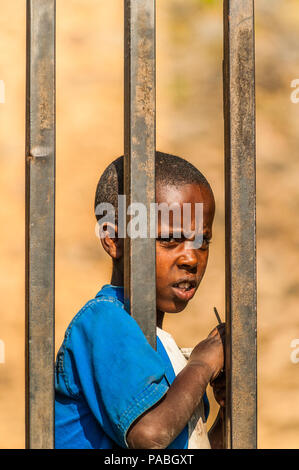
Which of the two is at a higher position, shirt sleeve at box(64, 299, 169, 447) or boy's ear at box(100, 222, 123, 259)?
boy's ear at box(100, 222, 123, 259)

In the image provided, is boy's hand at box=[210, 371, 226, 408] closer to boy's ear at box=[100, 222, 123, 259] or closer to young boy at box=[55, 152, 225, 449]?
young boy at box=[55, 152, 225, 449]

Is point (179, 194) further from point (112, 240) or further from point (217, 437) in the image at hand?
point (217, 437)

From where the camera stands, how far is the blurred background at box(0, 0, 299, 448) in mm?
1876

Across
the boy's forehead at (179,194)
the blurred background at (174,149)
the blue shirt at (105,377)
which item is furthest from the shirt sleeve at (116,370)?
the blurred background at (174,149)

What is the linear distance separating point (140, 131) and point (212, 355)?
37 centimetres

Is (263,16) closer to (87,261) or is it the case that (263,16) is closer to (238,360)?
(87,261)

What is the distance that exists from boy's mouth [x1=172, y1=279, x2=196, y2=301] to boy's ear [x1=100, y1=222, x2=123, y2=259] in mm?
120

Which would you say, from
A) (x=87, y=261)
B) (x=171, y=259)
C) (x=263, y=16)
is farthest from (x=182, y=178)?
(x=263, y=16)

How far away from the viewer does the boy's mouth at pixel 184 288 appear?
1.28 m

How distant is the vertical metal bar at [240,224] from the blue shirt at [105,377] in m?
0.11

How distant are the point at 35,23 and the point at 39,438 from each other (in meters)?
0.57

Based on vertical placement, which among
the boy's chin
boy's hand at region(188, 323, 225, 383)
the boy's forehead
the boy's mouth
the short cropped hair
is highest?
the short cropped hair

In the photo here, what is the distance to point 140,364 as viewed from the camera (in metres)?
1.04

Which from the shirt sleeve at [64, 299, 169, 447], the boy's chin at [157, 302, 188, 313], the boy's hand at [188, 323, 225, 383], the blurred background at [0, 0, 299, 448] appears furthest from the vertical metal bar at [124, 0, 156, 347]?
the blurred background at [0, 0, 299, 448]
